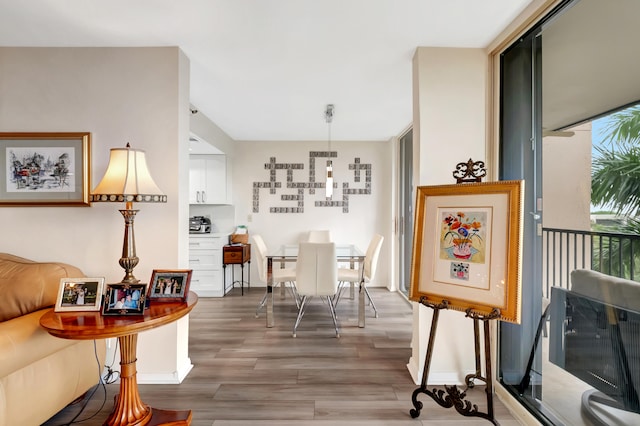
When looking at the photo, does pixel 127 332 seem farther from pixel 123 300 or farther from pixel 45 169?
pixel 45 169

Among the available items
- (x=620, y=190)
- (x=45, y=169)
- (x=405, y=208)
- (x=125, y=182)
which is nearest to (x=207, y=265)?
(x=45, y=169)

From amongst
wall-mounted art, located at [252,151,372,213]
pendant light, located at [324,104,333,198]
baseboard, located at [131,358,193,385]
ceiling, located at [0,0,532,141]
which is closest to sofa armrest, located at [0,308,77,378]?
baseboard, located at [131,358,193,385]

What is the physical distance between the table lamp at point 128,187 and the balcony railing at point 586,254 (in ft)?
7.54

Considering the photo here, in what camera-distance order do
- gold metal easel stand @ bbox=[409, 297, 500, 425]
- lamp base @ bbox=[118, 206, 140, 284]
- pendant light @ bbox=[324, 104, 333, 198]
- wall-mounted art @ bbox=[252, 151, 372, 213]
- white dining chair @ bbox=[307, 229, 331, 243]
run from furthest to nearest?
1. wall-mounted art @ bbox=[252, 151, 372, 213]
2. white dining chair @ bbox=[307, 229, 331, 243]
3. pendant light @ bbox=[324, 104, 333, 198]
4. lamp base @ bbox=[118, 206, 140, 284]
5. gold metal easel stand @ bbox=[409, 297, 500, 425]

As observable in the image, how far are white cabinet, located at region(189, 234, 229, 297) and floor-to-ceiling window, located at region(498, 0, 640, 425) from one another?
3.62m

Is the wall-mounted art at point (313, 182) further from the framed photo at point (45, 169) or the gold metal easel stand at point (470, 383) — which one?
the gold metal easel stand at point (470, 383)

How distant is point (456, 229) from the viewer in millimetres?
1742

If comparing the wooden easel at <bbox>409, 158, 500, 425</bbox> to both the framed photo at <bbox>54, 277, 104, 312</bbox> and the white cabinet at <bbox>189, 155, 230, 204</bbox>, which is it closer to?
the framed photo at <bbox>54, 277, 104, 312</bbox>

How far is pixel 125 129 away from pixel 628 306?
305 cm

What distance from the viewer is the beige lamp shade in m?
1.77

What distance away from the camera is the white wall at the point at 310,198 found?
16.7ft

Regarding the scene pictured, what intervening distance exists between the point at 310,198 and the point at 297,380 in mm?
3184

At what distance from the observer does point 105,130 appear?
226 centimetres

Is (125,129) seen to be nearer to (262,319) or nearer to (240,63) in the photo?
(240,63)
